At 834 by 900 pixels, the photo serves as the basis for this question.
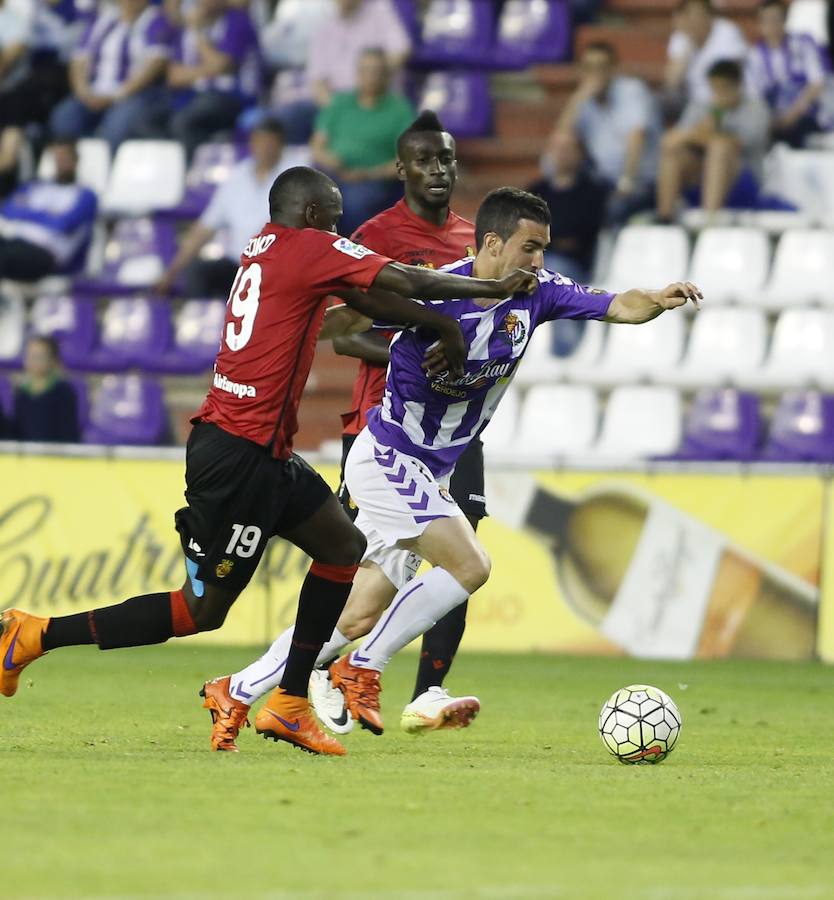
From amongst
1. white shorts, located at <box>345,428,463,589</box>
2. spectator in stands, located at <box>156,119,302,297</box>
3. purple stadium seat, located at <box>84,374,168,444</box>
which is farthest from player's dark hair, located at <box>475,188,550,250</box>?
spectator in stands, located at <box>156,119,302,297</box>

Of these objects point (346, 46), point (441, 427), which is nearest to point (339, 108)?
point (346, 46)

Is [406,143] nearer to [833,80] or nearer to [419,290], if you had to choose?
[419,290]

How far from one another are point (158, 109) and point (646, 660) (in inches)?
317

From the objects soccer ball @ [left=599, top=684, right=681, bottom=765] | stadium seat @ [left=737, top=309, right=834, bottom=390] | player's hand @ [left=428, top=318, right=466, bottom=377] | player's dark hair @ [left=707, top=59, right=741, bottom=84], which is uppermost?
player's dark hair @ [left=707, top=59, right=741, bottom=84]

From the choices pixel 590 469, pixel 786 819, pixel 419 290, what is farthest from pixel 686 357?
pixel 786 819

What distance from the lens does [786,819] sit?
5.80 meters

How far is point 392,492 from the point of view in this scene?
7.76 meters

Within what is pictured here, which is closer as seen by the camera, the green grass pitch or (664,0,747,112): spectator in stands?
the green grass pitch

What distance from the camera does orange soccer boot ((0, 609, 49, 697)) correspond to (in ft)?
23.9

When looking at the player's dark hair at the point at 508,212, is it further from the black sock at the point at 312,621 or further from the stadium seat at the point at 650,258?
the stadium seat at the point at 650,258

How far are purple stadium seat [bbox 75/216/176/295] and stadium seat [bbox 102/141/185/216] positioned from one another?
0.43m

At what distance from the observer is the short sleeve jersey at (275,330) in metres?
7.03

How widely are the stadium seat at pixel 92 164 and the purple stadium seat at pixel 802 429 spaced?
7082 mm

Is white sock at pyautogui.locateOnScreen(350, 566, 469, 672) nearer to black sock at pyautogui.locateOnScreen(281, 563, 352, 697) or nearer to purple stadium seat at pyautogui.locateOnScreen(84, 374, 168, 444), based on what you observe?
black sock at pyautogui.locateOnScreen(281, 563, 352, 697)
